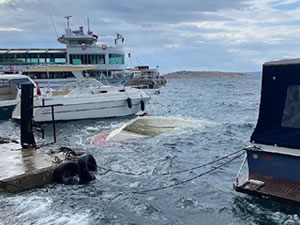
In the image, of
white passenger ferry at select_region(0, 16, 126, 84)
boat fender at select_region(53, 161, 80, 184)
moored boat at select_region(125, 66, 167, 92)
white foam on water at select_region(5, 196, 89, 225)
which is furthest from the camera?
moored boat at select_region(125, 66, 167, 92)

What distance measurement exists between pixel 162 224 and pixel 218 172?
15.0 ft

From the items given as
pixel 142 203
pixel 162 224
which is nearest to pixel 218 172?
pixel 142 203

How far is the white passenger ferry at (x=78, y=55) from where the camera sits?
192 feet

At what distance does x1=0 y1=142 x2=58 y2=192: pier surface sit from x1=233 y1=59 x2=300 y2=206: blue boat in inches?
208

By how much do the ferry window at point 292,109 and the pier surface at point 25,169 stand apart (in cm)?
655

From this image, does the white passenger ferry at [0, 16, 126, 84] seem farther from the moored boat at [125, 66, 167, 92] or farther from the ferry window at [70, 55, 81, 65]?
the moored boat at [125, 66, 167, 92]

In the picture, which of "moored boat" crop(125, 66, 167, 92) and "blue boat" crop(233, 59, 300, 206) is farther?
"moored boat" crop(125, 66, 167, 92)

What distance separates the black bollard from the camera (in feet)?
43.2

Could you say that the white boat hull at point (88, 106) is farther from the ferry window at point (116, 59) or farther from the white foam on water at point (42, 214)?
the ferry window at point (116, 59)

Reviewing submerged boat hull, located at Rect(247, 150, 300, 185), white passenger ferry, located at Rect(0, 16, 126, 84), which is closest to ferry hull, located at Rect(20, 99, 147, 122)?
submerged boat hull, located at Rect(247, 150, 300, 185)

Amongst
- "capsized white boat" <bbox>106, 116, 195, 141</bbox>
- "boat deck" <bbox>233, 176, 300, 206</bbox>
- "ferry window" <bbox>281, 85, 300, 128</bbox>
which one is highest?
"ferry window" <bbox>281, 85, 300, 128</bbox>

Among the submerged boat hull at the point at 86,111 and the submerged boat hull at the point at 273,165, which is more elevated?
the submerged boat hull at the point at 273,165

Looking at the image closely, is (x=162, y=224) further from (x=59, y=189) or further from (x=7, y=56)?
(x=7, y=56)

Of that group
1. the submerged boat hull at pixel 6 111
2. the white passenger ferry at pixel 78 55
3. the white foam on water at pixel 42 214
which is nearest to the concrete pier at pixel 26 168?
the white foam on water at pixel 42 214
